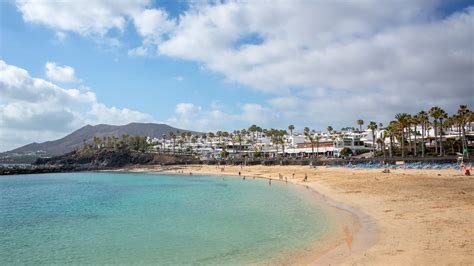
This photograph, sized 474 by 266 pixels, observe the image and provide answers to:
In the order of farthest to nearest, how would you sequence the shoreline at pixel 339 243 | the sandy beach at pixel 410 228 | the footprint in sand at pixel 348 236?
the footprint in sand at pixel 348 236 → the shoreline at pixel 339 243 → the sandy beach at pixel 410 228

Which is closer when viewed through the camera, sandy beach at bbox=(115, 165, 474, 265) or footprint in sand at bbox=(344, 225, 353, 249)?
sandy beach at bbox=(115, 165, 474, 265)

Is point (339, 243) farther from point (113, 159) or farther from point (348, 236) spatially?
point (113, 159)

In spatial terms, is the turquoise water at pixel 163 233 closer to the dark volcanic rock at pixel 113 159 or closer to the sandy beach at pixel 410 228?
the sandy beach at pixel 410 228

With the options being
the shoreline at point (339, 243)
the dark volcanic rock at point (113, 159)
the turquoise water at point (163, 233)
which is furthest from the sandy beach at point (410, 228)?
the dark volcanic rock at point (113, 159)

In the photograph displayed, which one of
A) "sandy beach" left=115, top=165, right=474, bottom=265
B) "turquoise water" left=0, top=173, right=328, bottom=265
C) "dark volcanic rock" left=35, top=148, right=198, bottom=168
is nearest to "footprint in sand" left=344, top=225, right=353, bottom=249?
"sandy beach" left=115, top=165, right=474, bottom=265

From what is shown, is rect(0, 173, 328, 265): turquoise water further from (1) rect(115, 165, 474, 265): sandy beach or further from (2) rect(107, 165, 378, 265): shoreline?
(1) rect(115, 165, 474, 265): sandy beach

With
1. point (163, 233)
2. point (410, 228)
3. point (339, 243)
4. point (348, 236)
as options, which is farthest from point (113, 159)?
point (410, 228)

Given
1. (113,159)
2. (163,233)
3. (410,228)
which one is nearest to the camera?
(410,228)

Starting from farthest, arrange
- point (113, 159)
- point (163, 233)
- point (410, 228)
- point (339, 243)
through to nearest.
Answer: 1. point (113, 159)
2. point (163, 233)
3. point (410, 228)
4. point (339, 243)

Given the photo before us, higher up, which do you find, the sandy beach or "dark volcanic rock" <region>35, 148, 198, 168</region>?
"dark volcanic rock" <region>35, 148, 198, 168</region>

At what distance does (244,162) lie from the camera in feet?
329

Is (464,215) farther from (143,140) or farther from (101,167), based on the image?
(143,140)

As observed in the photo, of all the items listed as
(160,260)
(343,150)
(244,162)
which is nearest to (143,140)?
(244,162)

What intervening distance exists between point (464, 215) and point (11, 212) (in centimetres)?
3512
